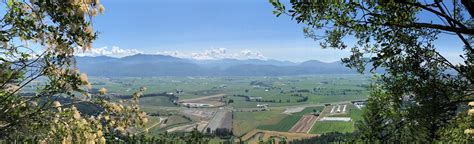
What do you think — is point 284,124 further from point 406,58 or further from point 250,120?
point 406,58

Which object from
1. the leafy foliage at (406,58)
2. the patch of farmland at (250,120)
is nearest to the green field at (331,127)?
the patch of farmland at (250,120)

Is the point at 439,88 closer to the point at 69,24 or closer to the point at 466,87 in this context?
the point at 466,87

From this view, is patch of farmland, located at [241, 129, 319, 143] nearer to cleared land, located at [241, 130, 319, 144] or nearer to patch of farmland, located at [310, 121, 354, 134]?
cleared land, located at [241, 130, 319, 144]

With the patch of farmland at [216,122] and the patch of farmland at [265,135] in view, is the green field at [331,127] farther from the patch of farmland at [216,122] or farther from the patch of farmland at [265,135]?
the patch of farmland at [216,122]

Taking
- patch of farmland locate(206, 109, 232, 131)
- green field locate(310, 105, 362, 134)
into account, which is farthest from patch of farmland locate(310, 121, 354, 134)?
patch of farmland locate(206, 109, 232, 131)

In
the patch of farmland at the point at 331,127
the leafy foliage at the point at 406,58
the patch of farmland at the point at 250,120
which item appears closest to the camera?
the leafy foliage at the point at 406,58

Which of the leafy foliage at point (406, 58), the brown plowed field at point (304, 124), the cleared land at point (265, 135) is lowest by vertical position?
the cleared land at point (265, 135)

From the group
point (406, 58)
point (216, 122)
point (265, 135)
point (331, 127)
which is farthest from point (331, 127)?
point (406, 58)

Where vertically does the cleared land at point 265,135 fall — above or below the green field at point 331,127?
below
